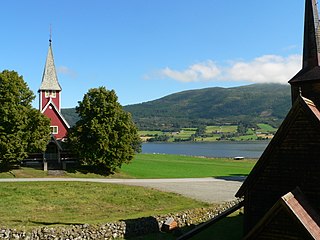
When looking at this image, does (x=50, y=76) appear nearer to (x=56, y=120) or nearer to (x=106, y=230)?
(x=56, y=120)

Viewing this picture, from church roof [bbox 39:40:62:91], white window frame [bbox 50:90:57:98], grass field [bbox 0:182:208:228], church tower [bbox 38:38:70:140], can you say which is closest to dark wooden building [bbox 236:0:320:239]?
grass field [bbox 0:182:208:228]

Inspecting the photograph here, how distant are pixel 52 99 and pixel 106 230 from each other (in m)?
36.2

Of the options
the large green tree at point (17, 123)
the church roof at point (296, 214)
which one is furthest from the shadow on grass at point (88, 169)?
the church roof at point (296, 214)

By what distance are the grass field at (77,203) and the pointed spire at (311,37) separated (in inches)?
507

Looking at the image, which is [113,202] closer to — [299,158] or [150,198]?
[150,198]

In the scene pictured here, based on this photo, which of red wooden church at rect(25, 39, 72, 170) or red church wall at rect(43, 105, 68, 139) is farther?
red church wall at rect(43, 105, 68, 139)

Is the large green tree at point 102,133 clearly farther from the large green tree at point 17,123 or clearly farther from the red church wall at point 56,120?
the red church wall at point 56,120

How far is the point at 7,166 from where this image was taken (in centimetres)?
3981

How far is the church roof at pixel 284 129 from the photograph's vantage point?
12.3 meters

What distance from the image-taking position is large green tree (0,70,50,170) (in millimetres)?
37594

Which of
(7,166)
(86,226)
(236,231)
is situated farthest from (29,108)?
(236,231)

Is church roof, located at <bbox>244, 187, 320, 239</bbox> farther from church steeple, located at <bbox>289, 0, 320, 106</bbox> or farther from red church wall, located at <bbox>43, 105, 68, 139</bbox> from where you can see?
red church wall, located at <bbox>43, 105, 68, 139</bbox>

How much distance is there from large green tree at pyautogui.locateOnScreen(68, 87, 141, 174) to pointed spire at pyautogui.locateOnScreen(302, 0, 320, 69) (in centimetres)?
2943

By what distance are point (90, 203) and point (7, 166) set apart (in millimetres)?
17343
